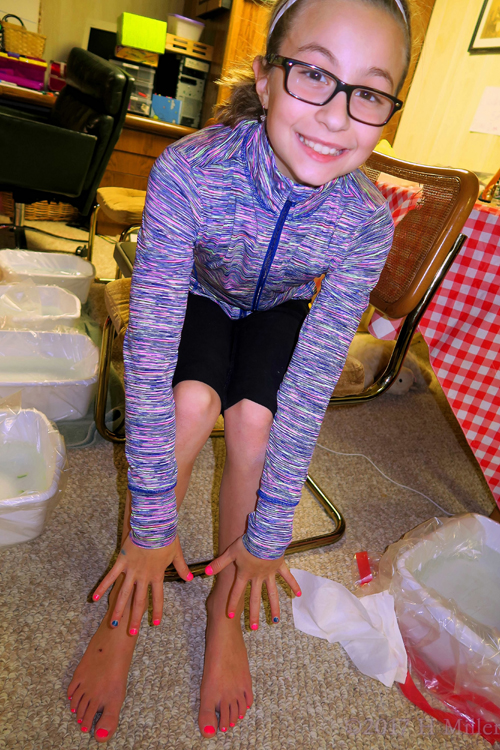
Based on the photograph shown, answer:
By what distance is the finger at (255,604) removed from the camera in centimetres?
68

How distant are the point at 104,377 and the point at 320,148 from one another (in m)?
0.65

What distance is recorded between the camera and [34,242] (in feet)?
8.11

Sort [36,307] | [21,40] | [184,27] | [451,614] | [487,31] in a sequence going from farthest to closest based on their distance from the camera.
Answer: [184,27]
[21,40]
[487,31]
[36,307]
[451,614]

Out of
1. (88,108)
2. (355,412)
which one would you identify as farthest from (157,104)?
(355,412)

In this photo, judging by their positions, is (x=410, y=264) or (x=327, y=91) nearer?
(x=327, y=91)

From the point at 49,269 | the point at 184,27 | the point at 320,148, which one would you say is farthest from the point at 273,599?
the point at 184,27

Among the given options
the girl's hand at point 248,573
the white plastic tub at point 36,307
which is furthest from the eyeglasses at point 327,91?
the white plastic tub at point 36,307

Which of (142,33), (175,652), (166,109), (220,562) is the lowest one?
(175,652)

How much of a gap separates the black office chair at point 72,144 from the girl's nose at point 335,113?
1.64 meters

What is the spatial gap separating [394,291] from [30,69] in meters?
2.57

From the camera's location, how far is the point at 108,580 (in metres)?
0.65

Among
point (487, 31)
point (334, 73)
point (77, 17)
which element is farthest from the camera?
point (77, 17)

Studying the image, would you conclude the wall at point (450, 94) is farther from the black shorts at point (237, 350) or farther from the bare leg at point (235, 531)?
the bare leg at point (235, 531)

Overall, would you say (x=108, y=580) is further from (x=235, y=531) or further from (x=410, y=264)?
(x=410, y=264)
